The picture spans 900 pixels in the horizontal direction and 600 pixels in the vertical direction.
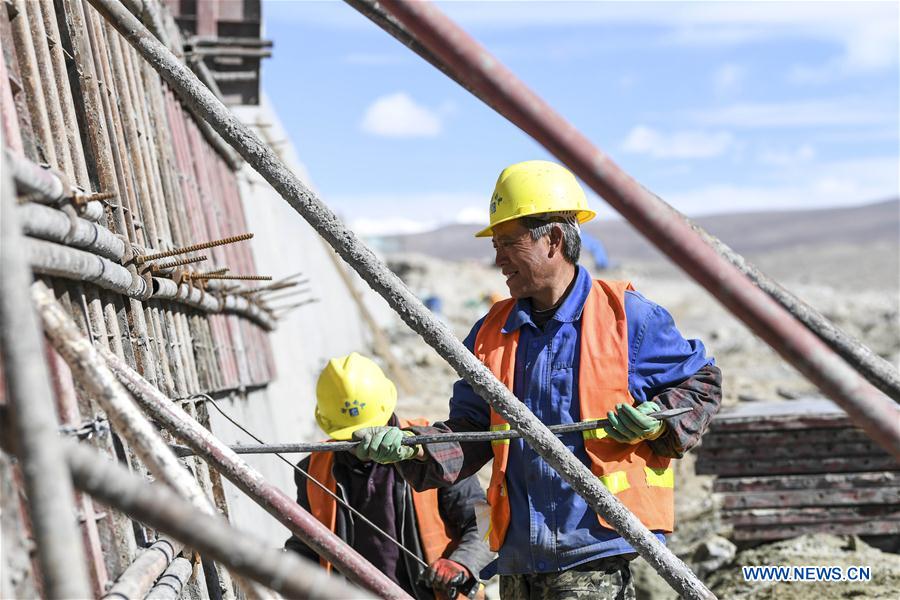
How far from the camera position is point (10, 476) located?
2590 millimetres

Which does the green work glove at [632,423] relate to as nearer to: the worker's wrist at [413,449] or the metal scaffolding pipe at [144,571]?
the worker's wrist at [413,449]

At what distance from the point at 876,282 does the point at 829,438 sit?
66.7 m

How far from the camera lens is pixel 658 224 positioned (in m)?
2.74

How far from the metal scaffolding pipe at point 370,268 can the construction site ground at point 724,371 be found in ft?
12.5

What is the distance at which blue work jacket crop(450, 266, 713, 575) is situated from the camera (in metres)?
4.32

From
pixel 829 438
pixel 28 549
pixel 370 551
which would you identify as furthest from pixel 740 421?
pixel 28 549

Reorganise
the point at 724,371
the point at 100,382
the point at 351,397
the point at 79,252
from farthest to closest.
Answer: the point at 724,371 < the point at 351,397 < the point at 79,252 < the point at 100,382

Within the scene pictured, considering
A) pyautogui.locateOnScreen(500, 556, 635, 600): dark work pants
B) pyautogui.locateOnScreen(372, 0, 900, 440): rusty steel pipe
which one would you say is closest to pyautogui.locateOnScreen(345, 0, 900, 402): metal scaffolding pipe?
pyautogui.locateOnScreen(372, 0, 900, 440): rusty steel pipe

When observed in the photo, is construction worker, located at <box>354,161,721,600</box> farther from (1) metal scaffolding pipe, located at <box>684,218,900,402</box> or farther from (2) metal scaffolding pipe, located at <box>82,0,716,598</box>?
(1) metal scaffolding pipe, located at <box>684,218,900,402</box>

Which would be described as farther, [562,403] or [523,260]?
[523,260]

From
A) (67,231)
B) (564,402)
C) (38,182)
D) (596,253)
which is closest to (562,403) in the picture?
(564,402)

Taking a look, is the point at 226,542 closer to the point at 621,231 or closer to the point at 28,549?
the point at 28,549

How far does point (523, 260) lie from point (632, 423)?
0.83 meters

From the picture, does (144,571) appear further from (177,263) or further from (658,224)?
(658,224)
